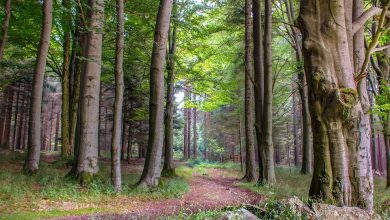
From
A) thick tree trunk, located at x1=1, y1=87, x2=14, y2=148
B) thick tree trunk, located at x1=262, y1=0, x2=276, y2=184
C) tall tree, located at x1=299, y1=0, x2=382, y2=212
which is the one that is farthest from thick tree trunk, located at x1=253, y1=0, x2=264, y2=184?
thick tree trunk, located at x1=1, y1=87, x2=14, y2=148

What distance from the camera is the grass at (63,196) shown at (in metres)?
→ 6.63

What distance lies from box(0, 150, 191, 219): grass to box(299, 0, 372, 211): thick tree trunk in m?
4.69

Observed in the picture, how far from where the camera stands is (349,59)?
5.49 meters

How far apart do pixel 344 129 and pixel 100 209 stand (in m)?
5.53

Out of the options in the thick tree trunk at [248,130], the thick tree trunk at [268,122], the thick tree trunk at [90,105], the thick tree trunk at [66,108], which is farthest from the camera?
the thick tree trunk at [66,108]

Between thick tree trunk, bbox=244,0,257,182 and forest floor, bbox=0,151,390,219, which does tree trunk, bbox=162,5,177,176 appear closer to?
thick tree trunk, bbox=244,0,257,182

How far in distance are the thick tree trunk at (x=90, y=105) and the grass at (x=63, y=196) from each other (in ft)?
1.86

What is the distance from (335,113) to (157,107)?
6.51 m

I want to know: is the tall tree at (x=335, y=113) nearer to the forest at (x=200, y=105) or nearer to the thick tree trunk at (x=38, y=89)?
the forest at (x=200, y=105)

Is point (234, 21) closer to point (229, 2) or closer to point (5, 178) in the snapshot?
point (229, 2)

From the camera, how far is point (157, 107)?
415 inches

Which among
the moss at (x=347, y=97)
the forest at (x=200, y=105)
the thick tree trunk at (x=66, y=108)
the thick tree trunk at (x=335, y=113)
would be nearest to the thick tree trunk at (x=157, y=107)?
the forest at (x=200, y=105)

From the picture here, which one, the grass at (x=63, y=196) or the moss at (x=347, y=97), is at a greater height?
the moss at (x=347, y=97)

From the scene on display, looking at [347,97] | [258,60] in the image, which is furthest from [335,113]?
[258,60]
